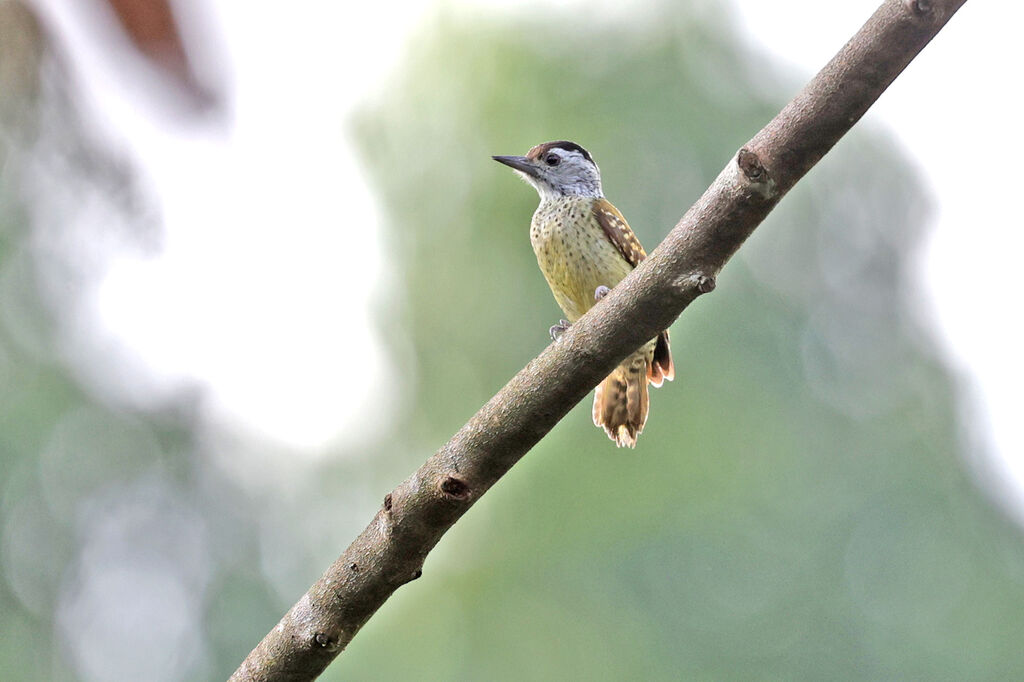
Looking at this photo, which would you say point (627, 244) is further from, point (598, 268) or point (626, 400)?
point (626, 400)

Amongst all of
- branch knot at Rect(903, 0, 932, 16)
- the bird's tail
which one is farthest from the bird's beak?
branch knot at Rect(903, 0, 932, 16)

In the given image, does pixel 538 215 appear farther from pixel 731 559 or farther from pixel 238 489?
pixel 238 489

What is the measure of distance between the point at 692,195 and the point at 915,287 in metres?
2.95

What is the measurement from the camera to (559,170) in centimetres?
472

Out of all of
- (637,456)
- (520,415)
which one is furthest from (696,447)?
(520,415)

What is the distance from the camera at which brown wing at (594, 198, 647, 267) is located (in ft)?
13.7

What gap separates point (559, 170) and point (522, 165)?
0.17 meters

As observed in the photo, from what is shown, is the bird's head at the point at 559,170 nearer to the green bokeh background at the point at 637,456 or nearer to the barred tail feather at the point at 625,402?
the barred tail feather at the point at 625,402

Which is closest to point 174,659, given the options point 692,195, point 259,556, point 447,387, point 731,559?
point 259,556

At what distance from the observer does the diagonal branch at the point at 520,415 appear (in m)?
1.90

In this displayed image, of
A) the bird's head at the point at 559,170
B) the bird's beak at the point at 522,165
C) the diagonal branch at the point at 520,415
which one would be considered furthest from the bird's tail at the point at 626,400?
the diagonal branch at the point at 520,415

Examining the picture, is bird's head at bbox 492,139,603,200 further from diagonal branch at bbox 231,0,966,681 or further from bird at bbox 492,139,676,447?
diagonal branch at bbox 231,0,966,681

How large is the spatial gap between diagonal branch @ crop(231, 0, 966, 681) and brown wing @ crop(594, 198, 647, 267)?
2161 millimetres

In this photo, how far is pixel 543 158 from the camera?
4.82 m
